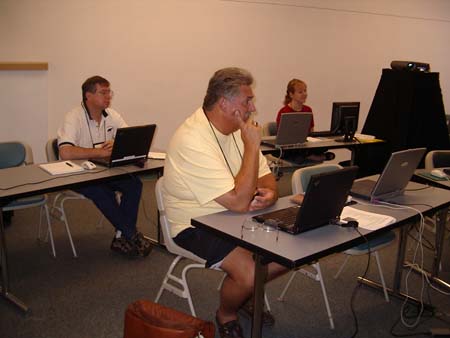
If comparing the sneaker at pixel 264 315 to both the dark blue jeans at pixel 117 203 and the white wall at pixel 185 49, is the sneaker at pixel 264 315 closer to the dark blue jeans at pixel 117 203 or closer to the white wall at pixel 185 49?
the dark blue jeans at pixel 117 203

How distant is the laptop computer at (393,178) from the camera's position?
249cm

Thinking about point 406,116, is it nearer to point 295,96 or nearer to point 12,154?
point 295,96

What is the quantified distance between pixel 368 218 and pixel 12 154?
2.54m

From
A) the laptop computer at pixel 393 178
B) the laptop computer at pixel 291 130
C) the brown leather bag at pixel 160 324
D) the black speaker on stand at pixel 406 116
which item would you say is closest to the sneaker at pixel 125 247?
the brown leather bag at pixel 160 324

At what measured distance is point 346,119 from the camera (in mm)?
4785

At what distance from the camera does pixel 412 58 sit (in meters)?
7.67

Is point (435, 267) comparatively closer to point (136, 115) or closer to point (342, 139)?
point (342, 139)

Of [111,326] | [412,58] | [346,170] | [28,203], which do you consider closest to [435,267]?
[346,170]

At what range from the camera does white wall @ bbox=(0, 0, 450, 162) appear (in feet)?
15.6

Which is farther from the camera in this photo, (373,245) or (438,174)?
(438,174)

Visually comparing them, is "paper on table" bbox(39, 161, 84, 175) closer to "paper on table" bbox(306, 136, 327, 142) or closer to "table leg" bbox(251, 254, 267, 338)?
"table leg" bbox(251, 254, 267, 338)

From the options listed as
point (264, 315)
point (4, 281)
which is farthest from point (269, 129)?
point (4, 281)

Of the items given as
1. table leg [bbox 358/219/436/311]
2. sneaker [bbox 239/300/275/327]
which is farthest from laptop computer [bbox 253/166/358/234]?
table leg [bbox 358/219/436/311]

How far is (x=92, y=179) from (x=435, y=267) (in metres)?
2.27
